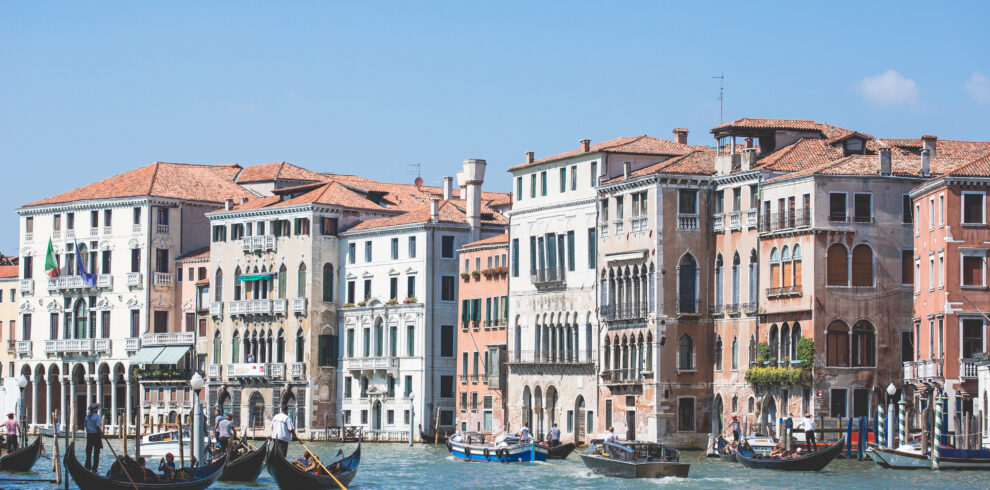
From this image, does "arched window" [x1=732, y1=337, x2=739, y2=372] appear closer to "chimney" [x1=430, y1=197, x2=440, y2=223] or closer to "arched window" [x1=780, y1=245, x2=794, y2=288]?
"arched window" [x1=780, y1=245, x2=794, y2=288]

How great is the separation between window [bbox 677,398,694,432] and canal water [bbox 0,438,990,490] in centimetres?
232

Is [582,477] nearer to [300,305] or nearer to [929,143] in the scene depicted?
[929,143]

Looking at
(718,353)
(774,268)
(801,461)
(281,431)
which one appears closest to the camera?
(281,431)

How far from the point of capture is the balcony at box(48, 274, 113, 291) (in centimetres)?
8531

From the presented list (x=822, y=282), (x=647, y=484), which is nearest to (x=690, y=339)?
(x=822, y=282)

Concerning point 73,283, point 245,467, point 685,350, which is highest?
point 73,283

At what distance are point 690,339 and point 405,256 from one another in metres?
16.9

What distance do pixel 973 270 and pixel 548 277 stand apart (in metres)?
18.8

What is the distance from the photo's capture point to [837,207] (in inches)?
Answer: 2224

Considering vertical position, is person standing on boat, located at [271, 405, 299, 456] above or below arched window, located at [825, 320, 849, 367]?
below

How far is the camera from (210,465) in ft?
135

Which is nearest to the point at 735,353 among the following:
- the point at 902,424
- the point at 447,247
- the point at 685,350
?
the point at 685,350

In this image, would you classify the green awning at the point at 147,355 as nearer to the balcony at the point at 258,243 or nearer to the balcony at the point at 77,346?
the balcony at the point at 77,346

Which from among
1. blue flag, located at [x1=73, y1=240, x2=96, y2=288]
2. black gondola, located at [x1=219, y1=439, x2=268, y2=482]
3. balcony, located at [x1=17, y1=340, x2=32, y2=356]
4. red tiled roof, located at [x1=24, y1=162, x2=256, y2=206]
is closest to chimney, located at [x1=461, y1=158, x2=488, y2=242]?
red tiled roof, located at [x1=24, y1=162, x2=256, y2=206]
